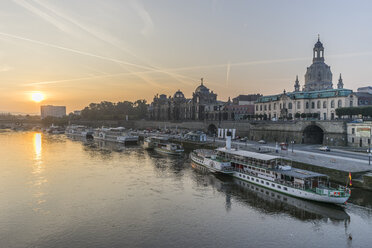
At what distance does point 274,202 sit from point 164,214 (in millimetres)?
13971

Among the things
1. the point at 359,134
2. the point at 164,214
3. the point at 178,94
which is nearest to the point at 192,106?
the point at 178,94

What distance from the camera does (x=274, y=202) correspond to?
1289 inches

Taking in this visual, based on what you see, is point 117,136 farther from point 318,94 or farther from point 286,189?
point 286,189

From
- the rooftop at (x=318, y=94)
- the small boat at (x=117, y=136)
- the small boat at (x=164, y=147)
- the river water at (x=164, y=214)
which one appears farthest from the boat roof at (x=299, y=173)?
the small boat at (x=117, y=136)

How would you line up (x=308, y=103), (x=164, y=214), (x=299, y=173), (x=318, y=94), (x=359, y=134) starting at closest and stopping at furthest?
1. (x=164, y=214)
2. (x=299, y=173)
3. (x=359, y=134)
4. (x=318, y=94)
5. (x=308, y=103)

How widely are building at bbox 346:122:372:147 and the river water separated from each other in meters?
24.3

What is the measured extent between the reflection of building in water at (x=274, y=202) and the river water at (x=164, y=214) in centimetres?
11

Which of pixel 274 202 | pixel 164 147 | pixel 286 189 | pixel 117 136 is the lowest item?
pixel 274 202

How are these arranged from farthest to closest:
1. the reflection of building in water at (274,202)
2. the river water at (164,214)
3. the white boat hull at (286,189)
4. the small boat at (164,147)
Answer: the small boat at (164,147)
the white boat hull at (286,189)
the reflection of building in water at (274,202)
the river water at (164,214)

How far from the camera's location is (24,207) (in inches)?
1182

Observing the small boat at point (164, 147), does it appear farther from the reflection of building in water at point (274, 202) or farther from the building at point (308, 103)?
the building at point (308, 103)

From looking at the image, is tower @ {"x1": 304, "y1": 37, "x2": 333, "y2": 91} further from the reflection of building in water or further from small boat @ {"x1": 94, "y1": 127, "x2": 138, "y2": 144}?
the reflection of building in water

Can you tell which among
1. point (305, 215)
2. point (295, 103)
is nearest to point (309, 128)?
point (295, 103)

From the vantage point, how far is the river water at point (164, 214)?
911 inches
